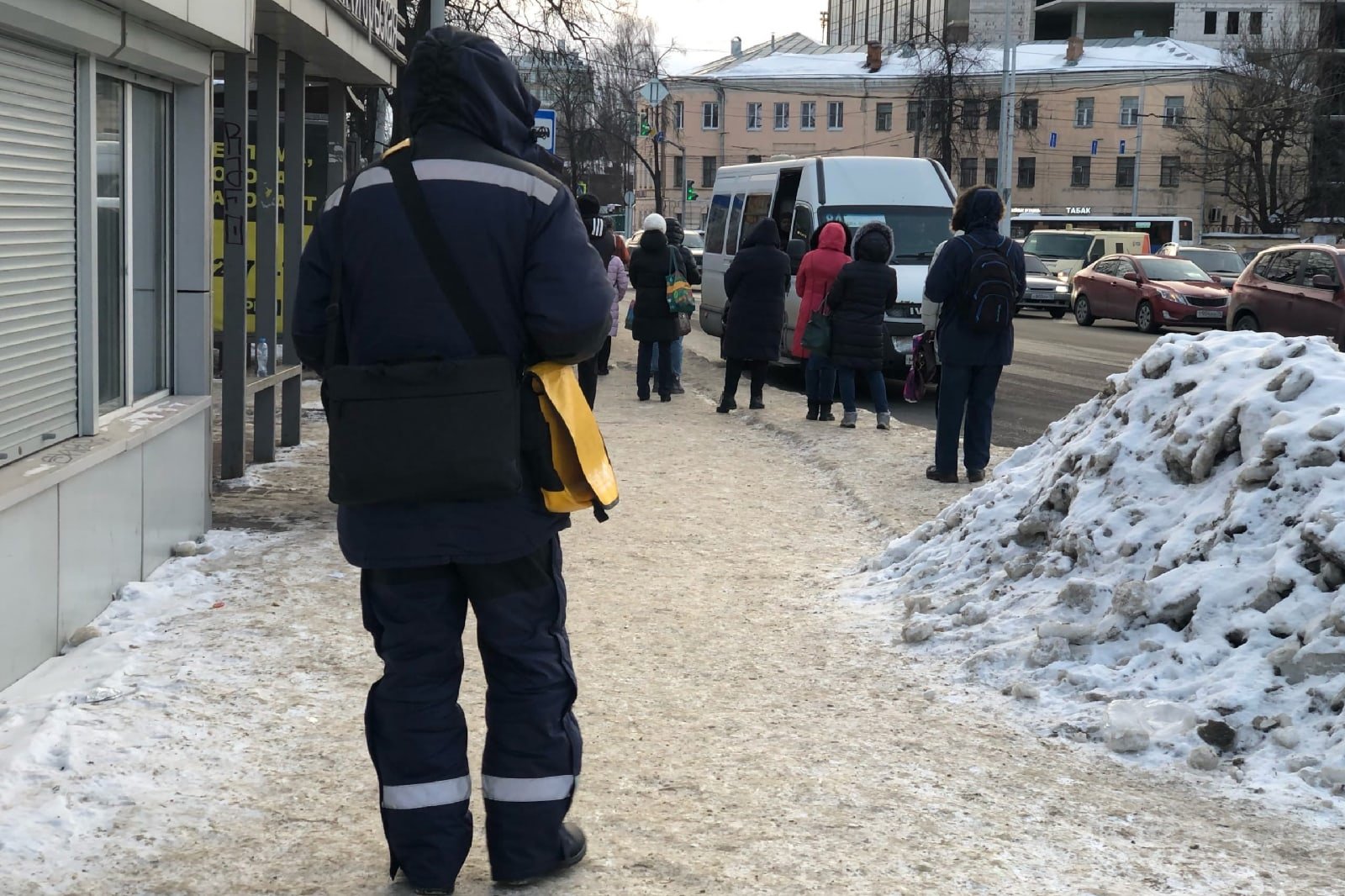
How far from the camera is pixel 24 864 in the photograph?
11.8 ft

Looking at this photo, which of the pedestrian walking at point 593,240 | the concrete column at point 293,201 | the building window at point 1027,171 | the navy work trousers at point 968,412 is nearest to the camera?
the navy work trousers at point 968,412

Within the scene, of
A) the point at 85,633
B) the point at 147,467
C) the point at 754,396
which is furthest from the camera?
the point at 754,396

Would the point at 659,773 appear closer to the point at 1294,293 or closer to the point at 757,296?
the point at 757,296

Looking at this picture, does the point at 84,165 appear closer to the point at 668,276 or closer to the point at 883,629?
the point at 883,629

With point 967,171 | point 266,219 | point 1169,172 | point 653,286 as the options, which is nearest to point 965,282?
point 266,219

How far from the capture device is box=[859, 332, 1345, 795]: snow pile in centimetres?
467

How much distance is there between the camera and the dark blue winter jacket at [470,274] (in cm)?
334

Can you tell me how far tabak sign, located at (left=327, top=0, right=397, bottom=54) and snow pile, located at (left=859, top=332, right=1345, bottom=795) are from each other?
16.5 ft

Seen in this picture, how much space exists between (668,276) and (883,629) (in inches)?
346

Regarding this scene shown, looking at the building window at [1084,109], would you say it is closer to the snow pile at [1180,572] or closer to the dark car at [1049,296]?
the dark car at [1049,296]

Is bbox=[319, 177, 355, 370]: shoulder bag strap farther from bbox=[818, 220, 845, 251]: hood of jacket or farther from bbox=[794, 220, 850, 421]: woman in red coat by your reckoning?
bbox=[818, 220, 845, 251]: hood of jacket

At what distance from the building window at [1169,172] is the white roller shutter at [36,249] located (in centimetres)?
7494

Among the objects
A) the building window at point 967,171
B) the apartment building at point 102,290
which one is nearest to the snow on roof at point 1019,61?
the building window at point 967,171

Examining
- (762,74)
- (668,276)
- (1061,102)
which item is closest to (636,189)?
(762,74)
